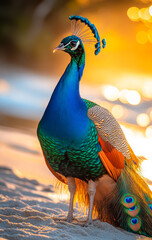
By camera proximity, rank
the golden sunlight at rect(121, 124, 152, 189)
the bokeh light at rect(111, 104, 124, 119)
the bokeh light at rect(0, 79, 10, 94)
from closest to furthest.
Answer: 1. the golden sunlight at rect(121, 124, 152, 189)
2. the bokeh light at rect(111, 104, 124, 119)
3. the bokeh light at rect(0, 79, 10, 94)

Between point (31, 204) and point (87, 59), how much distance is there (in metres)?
13.3

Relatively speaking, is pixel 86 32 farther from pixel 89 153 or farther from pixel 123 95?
pixel 123 95

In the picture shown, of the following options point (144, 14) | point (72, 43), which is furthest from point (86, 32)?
point (144, 14)

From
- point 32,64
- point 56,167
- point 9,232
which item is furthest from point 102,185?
point 32,64

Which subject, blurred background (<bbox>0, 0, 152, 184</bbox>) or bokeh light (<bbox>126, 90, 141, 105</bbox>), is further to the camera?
bokeh light (<bbox>126, 90, 141, 105</bbox>)

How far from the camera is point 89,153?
310 cm

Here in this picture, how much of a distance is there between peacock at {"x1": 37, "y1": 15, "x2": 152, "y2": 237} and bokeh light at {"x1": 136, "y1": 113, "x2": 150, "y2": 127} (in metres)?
5.42

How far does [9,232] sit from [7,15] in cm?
1673

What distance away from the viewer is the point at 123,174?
3377 millimetres

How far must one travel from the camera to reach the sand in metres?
2.99

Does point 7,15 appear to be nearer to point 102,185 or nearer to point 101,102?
point 101,102

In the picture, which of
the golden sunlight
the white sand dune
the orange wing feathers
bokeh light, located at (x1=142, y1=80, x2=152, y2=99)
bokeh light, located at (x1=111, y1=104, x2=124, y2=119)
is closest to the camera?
the white sand dune

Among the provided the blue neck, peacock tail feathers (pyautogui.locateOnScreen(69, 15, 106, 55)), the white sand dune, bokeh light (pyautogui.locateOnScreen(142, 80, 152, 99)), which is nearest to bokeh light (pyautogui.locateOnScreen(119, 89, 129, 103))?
bokeh light (pyautogui.locateOnScreen(142, 80, 152, 99))

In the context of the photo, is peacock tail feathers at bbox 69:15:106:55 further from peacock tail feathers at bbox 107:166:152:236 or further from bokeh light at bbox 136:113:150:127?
bokeh light at bbox 136:113:150:127
